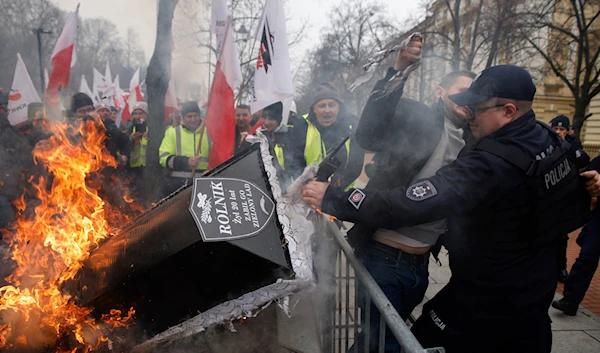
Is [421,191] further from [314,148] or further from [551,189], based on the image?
[314,148]

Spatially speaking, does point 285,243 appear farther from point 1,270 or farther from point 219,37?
point 219,37

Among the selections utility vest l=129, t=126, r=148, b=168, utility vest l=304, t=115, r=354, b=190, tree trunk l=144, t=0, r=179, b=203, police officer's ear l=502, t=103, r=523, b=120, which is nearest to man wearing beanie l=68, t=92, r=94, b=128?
utility vest l=129, t=126, r=148, b=168

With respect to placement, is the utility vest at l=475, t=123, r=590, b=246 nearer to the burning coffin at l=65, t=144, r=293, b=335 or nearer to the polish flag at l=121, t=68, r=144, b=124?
the burning coffin at l=65, t=144, r=293, b=335

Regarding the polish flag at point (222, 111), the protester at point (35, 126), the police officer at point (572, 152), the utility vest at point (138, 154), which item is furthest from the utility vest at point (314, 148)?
the protester at point (35, 126)

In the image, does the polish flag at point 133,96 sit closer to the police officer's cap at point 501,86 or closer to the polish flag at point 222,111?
the polish flag at point 222,111

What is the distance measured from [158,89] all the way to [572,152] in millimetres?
4244

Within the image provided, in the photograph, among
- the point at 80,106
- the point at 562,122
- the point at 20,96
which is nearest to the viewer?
the point at 80,106

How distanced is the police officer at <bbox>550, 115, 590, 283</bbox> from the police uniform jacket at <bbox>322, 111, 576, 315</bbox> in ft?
0.86

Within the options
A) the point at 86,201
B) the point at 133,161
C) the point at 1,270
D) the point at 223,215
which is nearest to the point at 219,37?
the point at 133,161

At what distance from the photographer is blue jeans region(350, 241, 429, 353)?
223 centimetres

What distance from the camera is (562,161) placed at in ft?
6.15

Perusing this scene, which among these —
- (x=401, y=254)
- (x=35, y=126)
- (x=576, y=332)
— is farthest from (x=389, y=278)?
(x=35, y=126)

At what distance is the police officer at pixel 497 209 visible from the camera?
175 centimetres

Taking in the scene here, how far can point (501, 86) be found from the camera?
1.84 meters
